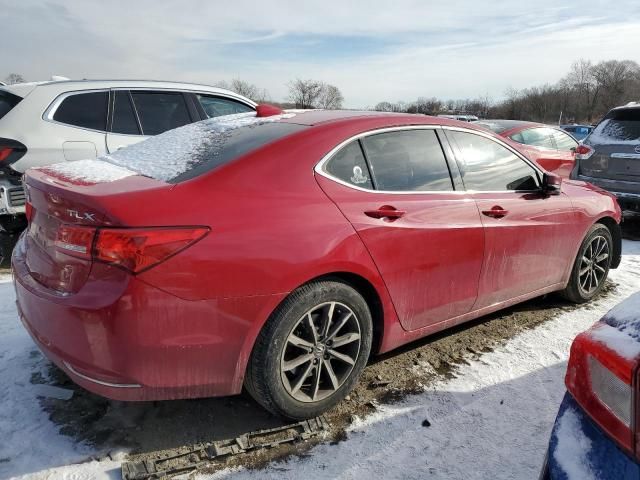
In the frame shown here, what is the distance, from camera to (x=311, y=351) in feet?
8.25

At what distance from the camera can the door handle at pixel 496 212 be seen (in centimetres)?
322

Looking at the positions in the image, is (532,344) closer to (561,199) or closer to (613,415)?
(561,199)

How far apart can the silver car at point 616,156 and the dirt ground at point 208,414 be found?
4.64 m

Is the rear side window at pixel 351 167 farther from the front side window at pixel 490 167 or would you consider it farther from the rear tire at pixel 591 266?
the rear tire at pixel 591 266

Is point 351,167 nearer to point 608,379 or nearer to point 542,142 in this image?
point 608,379

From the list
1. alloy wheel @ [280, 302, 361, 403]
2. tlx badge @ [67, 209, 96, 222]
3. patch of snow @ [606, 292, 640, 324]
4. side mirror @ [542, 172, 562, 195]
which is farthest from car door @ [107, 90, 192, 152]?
patch of snow @ [606, 292, 640, 324]

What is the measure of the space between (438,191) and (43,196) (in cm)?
212

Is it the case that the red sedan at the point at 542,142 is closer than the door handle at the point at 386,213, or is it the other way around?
the door handle at the point at 386,213

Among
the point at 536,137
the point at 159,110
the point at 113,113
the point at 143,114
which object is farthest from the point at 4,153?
the point at 536,137

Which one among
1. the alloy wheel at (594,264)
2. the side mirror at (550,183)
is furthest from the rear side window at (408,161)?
the alloy wheel at (594,264)

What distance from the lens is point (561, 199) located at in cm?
380

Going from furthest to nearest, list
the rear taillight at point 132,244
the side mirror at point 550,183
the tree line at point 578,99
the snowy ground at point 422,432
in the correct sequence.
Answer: the tree line at point 578,99 → the side mirror at point 550,183 → the snowy ground at point 422,432 → the rear taillight at point 132,244

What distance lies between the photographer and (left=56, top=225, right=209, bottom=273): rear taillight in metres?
2.02

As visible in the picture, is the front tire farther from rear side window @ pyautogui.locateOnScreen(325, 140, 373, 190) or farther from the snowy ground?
rear side window @ pyautogui.locateOnScreen(325, 140, 373, 190)
